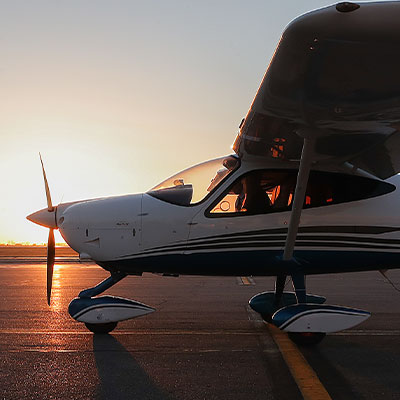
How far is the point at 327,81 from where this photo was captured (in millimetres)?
4020

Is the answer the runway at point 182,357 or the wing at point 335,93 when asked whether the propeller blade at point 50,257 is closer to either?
the runway at point 182,357

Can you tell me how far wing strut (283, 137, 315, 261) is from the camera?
5.45 meters

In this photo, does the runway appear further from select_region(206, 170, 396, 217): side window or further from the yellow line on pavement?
select_region(206, 170, 396, 217): side window

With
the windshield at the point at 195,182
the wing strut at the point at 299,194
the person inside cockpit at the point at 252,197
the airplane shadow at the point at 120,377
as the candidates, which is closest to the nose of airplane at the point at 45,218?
the windshield at the point at 195,182

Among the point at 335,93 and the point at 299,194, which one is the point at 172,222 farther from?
the point at 335,93

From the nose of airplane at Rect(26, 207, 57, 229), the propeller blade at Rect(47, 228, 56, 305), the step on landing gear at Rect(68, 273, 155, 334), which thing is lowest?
the step on landing gear at Rect(68, 273, 155, 334)

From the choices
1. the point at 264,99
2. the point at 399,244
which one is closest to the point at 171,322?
the point at 399,244

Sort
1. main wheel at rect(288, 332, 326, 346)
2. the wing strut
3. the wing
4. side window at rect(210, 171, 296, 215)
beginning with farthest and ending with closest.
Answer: side window at rect(210, 171, 296, 215) → main wheel at rect(288, 332, 326, 346) → the wing strut → the wing

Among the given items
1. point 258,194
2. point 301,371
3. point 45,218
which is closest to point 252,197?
point 258,194

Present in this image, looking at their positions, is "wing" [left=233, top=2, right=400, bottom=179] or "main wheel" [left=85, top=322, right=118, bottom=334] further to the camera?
"main wheel" [left=85, top=322, right=118, bottom=334]

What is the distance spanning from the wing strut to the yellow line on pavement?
983mm

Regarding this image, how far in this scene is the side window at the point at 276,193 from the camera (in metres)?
6.42

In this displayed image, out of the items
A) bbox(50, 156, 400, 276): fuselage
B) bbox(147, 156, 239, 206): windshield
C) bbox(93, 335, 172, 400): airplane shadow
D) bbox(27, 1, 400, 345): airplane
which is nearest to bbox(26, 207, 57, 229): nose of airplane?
bbox(27, 1, 400, 345): airplane

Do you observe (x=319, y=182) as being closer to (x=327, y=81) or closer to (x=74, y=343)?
(x=327, y=81)
